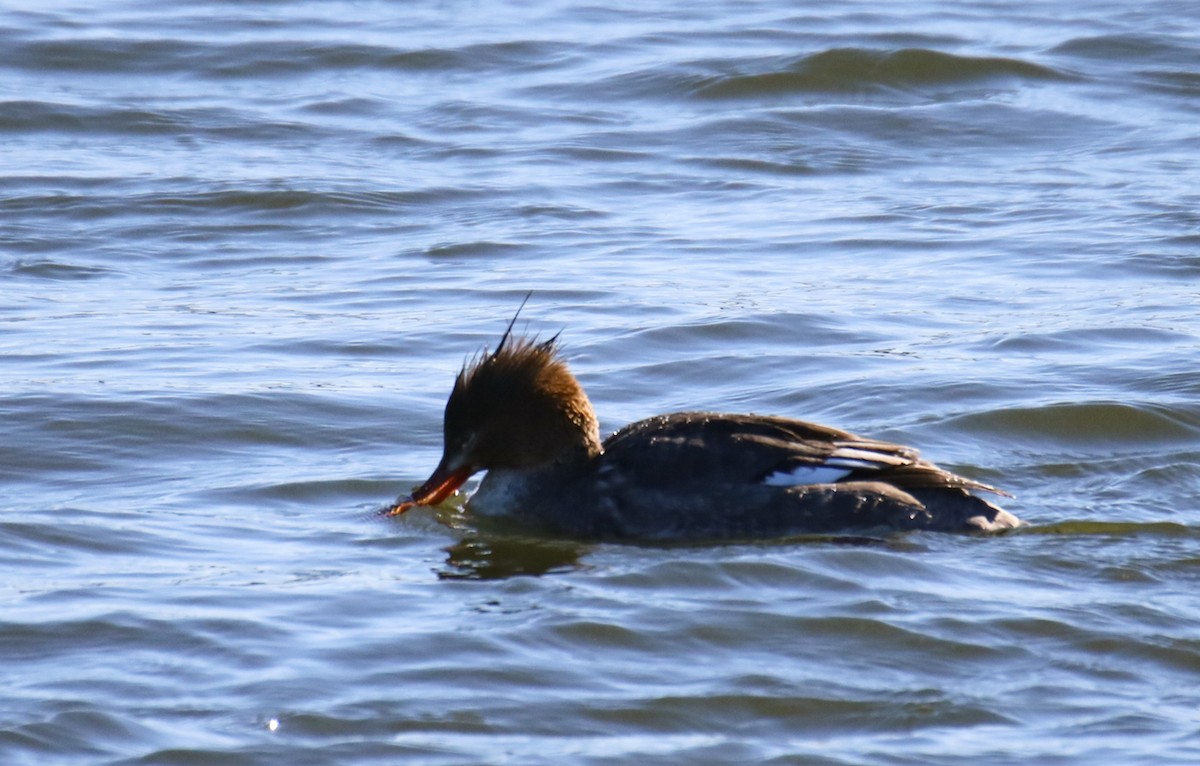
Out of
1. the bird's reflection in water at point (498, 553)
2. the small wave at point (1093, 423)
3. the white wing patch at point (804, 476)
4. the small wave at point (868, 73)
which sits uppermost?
the small wave at point (868, 73)

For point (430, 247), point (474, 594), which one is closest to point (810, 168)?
point (430, 247)

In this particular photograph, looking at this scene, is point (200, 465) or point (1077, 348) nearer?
point (200, 465)

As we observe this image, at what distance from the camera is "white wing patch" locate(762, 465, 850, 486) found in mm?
7723

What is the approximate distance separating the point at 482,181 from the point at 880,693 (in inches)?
366

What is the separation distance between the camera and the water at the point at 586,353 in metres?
5.96

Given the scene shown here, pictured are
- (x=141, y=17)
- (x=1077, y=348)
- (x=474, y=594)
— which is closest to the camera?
(x=474, y=594)

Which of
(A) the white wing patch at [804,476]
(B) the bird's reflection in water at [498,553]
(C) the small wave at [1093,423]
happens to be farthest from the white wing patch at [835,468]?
(C) the small wave at [1093,423]

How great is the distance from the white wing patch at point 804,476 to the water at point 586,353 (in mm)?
277

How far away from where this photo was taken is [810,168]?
15430mm

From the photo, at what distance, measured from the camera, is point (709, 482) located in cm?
775

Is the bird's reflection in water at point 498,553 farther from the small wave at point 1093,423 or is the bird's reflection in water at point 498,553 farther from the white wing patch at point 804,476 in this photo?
the small wave at point 1093,423

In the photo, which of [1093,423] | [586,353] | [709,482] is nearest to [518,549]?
[709,482]

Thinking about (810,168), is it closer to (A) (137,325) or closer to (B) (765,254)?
(B) (765,254)

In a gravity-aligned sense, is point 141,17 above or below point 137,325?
above
